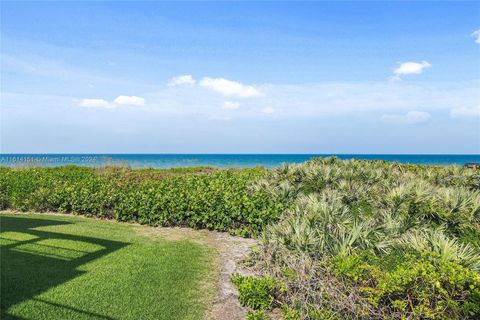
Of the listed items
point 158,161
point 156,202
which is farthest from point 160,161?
point 156,202

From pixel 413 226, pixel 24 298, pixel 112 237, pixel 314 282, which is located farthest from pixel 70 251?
pixel 413 226

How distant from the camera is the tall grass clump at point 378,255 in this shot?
429 cm

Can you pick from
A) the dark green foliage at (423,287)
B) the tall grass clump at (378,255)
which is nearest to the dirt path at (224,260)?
the tall grass clump at (378,255)

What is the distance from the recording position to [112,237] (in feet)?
27.9

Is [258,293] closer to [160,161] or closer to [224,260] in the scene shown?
[224,260]

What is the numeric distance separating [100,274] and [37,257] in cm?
164

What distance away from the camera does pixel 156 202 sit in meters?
10.1

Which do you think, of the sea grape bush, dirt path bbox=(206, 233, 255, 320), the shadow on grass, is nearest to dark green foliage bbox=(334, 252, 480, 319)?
dirt path bbox=(206, 233, 255, 320)

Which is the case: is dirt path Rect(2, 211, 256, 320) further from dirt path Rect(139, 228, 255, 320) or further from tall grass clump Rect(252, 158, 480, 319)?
tall grass clump Rect(252, 158, 480, 319)

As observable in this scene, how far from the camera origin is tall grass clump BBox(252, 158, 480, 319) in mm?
4285

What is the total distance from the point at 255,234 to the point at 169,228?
241 cm

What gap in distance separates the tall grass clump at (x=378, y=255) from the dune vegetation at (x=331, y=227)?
2cm

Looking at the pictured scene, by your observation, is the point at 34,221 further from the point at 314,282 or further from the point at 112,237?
the point at 314,282

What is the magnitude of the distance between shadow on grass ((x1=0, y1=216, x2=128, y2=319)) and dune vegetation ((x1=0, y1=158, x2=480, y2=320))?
2.11 metres
